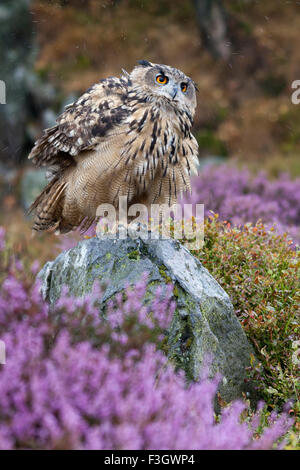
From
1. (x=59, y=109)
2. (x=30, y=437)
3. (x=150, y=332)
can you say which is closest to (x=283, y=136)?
(x=59, y=109)

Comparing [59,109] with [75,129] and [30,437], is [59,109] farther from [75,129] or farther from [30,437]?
Answer: [30,437]

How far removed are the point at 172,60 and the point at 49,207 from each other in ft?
33.0

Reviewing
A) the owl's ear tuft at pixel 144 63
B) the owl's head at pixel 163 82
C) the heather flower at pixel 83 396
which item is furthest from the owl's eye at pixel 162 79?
the heather flower at pixel 83 396

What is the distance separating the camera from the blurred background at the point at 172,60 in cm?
1097

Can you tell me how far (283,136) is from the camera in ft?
40.2

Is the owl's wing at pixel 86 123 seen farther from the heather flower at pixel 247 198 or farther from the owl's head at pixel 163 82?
the heather flower at pixel 247 198

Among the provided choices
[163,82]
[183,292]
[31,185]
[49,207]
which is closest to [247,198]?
[49,207]

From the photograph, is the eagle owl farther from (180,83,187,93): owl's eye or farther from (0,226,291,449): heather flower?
(0,226,291,449): heather flower

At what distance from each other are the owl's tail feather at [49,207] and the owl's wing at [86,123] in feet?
0.54

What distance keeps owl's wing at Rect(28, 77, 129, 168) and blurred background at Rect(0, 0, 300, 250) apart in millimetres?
7268

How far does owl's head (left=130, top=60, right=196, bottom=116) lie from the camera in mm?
3014

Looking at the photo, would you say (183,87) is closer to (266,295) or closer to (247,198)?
(266,295)

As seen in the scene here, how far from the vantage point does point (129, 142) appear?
3.03 m

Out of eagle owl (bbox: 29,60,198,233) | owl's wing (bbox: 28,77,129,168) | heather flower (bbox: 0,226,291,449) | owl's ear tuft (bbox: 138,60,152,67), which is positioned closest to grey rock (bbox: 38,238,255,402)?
eagle owl (bbox: 29,60,198,233)
